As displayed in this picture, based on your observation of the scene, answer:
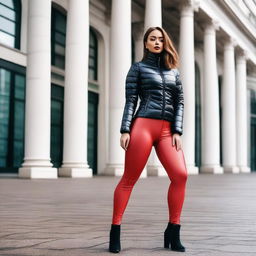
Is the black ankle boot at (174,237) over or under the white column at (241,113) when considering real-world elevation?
under

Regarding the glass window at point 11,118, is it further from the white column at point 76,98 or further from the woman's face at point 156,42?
the woman's face at point 156,42

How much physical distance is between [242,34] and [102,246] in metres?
45.8

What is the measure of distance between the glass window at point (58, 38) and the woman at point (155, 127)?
1074 inches

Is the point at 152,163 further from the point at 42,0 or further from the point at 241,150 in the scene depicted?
the point at 241,150

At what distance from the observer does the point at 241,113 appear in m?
48.7

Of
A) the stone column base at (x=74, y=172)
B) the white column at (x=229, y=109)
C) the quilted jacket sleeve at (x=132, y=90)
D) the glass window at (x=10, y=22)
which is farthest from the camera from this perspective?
the white column at (x=229, y=109)

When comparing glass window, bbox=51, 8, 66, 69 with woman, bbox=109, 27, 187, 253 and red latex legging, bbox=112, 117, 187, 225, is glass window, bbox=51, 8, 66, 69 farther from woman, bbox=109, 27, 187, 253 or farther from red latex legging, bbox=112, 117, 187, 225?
red latex legging, bbox=112, 117, 187, 225

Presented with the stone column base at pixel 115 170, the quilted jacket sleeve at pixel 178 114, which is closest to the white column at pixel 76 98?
the stone column base at pixel 115 170

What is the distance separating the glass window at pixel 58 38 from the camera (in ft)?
104

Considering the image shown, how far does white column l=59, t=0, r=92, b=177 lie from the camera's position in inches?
946

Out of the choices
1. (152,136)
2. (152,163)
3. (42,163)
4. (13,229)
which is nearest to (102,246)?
(152,136)

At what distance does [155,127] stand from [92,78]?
105ft

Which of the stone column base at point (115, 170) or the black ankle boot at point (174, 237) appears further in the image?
the stone column base at point (115, 170)

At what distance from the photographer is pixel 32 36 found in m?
22.0
